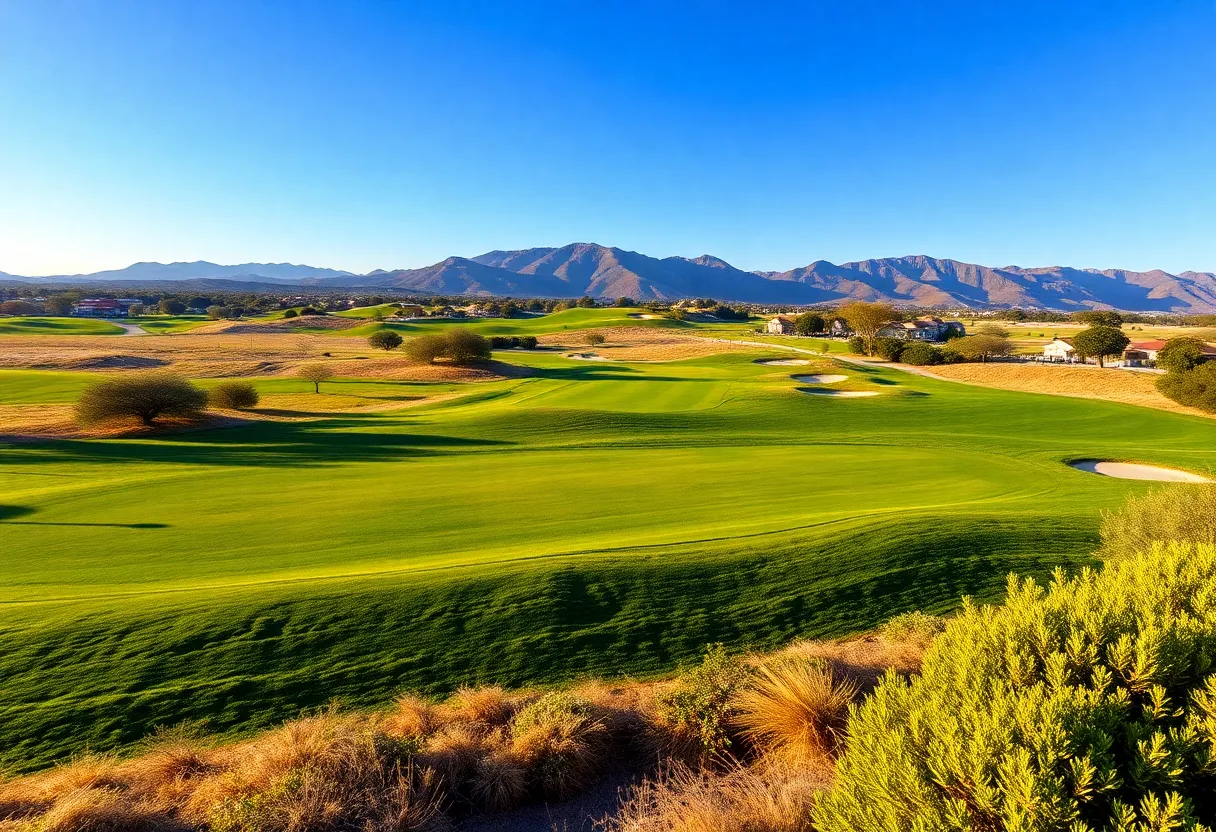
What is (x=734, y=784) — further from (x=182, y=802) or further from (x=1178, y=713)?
→ (x=182, y=802)

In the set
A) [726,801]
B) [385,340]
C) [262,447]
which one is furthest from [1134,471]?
[385,340]

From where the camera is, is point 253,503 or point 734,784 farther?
point 253,503

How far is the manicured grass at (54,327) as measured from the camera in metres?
94.2

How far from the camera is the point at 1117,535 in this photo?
37.5ft

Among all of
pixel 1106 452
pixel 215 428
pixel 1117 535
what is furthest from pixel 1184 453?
pixel 215 428

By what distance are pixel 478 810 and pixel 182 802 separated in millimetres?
3034

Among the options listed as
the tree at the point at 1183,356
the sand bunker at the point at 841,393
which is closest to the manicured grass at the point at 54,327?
the sand bunker at the point at 841,393

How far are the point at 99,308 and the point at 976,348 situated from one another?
18995 cm

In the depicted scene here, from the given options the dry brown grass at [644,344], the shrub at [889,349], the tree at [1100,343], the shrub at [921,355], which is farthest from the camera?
the dry brown grass at [644,344]

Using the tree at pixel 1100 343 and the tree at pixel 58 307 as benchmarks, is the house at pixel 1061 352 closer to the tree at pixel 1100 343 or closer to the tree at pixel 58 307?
the tree at pixel 1100 343

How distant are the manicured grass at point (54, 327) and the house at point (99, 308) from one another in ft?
134

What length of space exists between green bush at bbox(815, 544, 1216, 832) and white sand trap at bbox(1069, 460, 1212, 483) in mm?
23710

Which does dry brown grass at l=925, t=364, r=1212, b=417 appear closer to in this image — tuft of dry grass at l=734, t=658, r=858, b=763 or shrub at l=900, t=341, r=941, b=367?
shrub at l=900, t=341, r=941, b=367

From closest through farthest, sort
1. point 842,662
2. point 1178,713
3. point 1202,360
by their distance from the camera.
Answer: point 1178,713
point 842,662
point 1202,360
